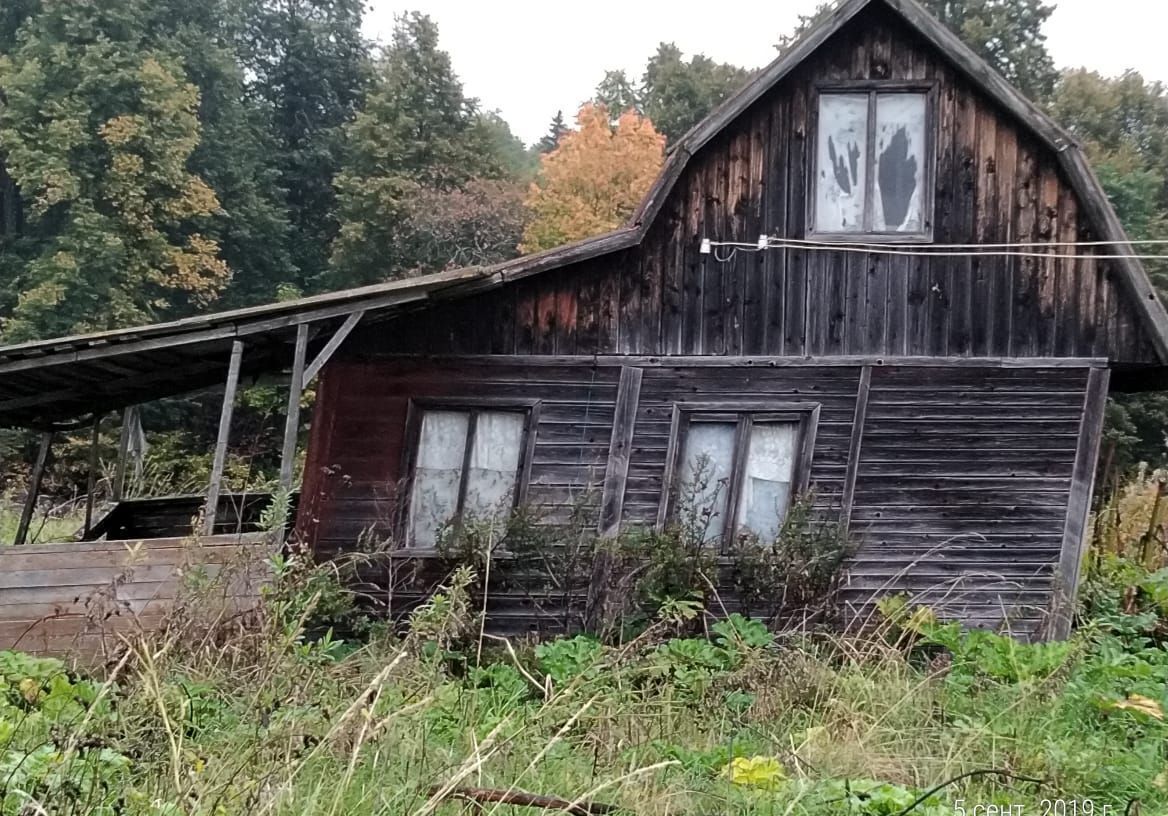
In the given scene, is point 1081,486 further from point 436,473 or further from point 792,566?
point 436,473

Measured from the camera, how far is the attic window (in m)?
9.04

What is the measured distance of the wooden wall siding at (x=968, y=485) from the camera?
895 centimetres

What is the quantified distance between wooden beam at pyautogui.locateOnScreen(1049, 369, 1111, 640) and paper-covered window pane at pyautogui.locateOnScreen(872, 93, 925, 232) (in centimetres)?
242

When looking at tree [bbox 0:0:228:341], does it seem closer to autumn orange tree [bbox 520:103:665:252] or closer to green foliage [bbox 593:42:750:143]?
autumn orange tree [bbox 520:103:665:252]

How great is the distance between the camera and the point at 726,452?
902 centimetres

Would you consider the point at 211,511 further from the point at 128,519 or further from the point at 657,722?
the point at 128,519

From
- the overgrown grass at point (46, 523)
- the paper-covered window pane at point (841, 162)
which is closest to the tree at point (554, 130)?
the overgrown grass at point (46, 523)

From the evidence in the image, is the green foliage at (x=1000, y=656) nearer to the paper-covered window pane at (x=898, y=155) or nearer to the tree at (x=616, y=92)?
the paper-covered window pane at (x=898, y=155)

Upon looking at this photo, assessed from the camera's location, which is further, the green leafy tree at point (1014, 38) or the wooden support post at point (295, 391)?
the green leafy tree at point (1014, 38)

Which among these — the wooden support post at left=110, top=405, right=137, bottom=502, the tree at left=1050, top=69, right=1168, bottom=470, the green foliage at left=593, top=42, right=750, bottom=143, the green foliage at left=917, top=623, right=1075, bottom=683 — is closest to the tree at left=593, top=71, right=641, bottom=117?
the green foliage at left=593, top=42, right=750, bottom=143

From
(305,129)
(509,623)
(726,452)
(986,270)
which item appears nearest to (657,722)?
(509,623)

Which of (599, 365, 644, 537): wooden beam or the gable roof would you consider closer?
the gable roof

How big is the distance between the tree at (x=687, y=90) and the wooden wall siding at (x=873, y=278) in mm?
28216

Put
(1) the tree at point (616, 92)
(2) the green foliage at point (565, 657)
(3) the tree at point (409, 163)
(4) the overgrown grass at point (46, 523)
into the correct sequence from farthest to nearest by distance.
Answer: (1) the tree at point (616, 92), (3) the tree at point (409, 163), (4) the overgrown grass at point (46, 523), (2) the green foliage at point (565, 657)
